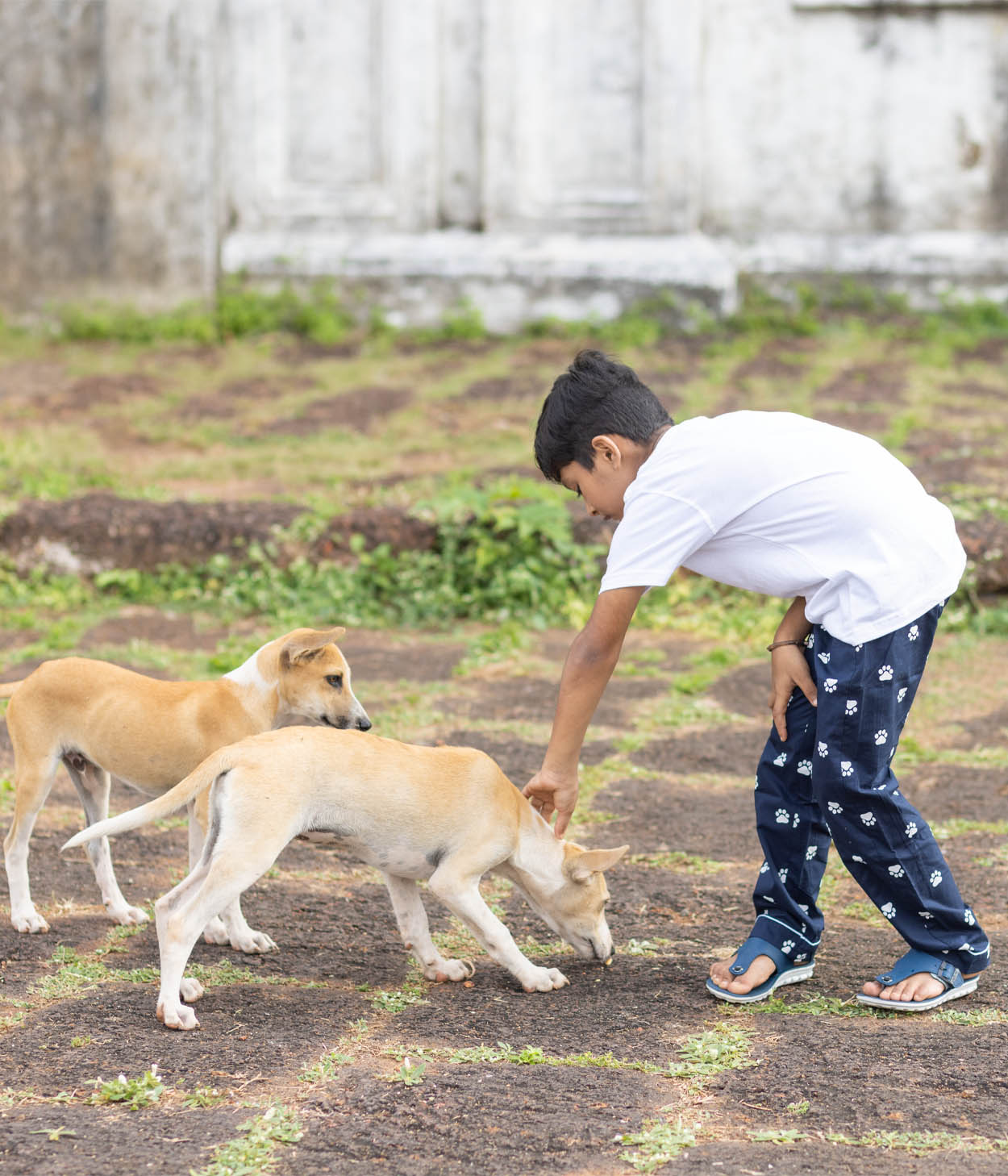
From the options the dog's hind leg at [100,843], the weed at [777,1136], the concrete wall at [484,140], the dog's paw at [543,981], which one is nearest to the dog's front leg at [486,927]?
the dog's paw at [543,981]

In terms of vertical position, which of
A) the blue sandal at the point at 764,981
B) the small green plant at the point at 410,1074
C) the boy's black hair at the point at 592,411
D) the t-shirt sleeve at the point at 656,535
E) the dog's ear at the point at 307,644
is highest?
the boy's black hair at the point at 592,411

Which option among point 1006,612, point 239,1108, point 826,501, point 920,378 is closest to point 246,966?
point 239,1108

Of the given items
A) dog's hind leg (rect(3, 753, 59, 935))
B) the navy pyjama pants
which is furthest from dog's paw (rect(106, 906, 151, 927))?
the navy pyjama pants

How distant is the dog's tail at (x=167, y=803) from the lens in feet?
12.1

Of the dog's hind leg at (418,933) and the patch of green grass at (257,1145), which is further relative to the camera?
the dog's hind leg at (418,933)

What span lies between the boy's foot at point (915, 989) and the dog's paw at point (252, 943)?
5.88 feet

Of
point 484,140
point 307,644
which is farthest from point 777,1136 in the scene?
point 484,140

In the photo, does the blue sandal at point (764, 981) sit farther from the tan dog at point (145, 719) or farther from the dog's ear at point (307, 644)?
the dog's ear at point (307, 644)

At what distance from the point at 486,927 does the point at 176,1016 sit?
870mm

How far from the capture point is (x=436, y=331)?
44.5 feet

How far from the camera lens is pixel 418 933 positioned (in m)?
4.12

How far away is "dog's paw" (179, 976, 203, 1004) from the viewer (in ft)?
12.7

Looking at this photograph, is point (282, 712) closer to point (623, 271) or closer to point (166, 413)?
point (166, 413)

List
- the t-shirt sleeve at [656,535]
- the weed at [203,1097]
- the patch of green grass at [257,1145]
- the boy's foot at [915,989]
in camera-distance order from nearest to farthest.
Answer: the patch of green grass at [257,1145]
the weed at [203,1097]
the t-shirt sleeve at [656,535]
the boy's foot at [915,989]
